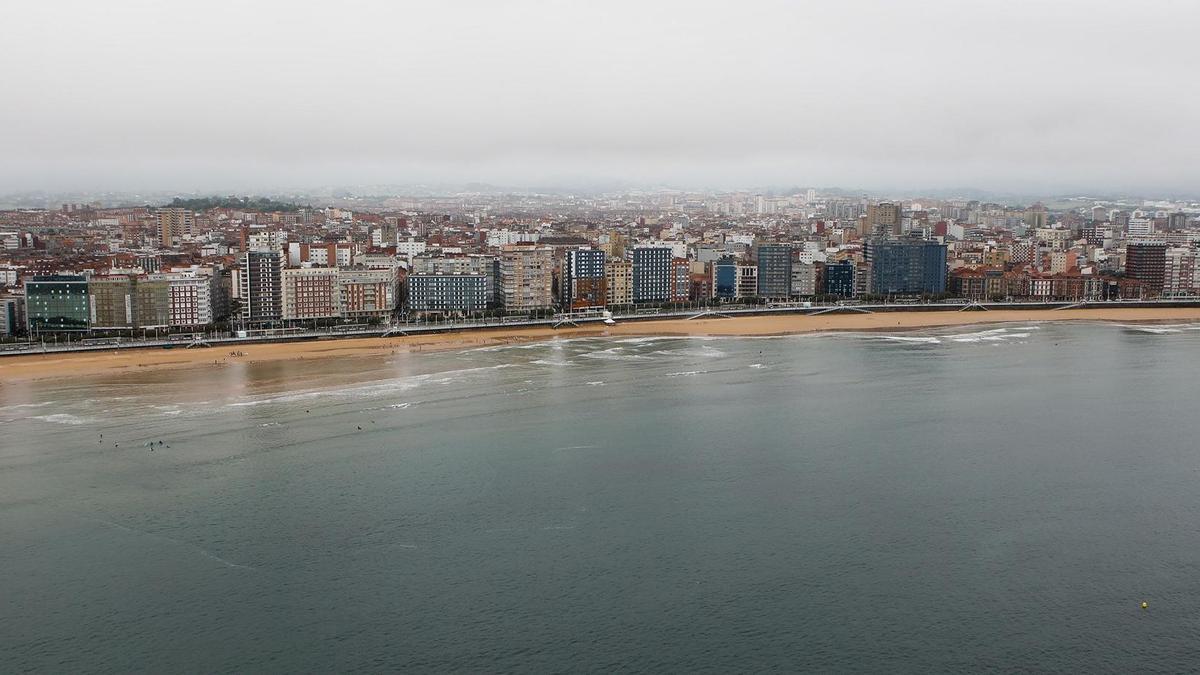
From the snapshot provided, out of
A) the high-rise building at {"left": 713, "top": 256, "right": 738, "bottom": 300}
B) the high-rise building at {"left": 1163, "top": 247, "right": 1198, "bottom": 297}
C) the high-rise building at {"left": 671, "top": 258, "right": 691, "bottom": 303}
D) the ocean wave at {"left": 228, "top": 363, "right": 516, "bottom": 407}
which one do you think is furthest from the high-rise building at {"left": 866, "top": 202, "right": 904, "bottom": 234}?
the ocean wave at {"left": 228, "top": 363, "right": 516, "bottom": 407}

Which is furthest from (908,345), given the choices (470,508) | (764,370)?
(470,508)

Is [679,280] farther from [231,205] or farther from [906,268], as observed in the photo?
[231,205]

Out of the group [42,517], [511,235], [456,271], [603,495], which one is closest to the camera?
[42,517]

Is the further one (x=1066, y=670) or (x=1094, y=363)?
(x=1094, y=363)

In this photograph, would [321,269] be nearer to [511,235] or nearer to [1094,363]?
[1094,363]

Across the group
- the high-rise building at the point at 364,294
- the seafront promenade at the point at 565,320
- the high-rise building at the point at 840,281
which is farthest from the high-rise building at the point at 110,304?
the high-rise building at the point at 840,281

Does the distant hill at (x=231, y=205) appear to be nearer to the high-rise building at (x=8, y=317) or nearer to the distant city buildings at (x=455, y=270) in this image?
the distant city buildings at (x=455, y=270)
